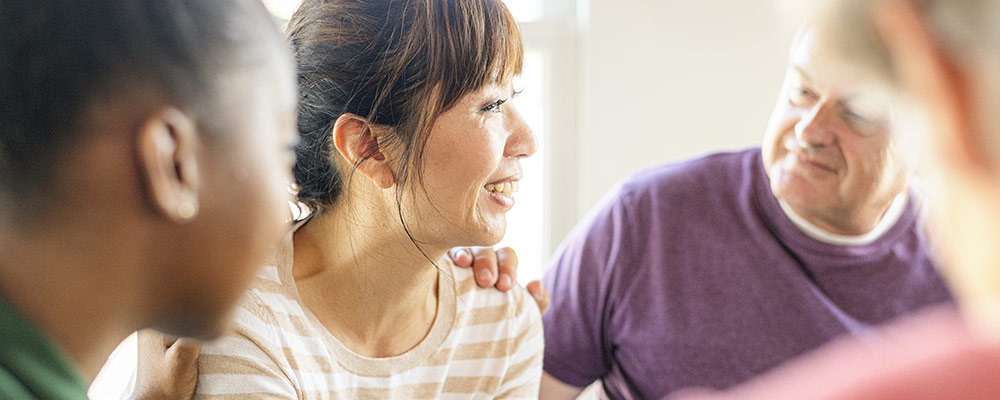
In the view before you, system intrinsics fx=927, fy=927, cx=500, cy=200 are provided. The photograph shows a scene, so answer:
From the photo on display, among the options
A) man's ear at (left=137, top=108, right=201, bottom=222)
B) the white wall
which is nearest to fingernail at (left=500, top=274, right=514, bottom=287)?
man's ear at (left=137, top=108, right=201, bottom=222)

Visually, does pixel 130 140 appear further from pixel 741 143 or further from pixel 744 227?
pixel 741 143

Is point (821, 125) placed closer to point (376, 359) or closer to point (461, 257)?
point (461, 257)

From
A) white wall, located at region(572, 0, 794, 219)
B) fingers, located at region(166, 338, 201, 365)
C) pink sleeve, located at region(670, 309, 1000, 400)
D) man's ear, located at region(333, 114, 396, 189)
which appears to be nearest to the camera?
pink sleeve, located at region(670, 309, 1000, 400)

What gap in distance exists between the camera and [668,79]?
8.29ft

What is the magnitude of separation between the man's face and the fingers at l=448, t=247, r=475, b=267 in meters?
0.55

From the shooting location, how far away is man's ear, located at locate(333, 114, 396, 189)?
120 centimetres

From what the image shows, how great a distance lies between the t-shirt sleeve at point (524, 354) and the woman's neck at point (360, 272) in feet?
0.57

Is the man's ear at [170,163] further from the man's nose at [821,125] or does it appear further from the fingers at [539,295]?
the man's nose at [821,125]

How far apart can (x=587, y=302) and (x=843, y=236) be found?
0.45 metres

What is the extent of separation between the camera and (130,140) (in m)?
0.67

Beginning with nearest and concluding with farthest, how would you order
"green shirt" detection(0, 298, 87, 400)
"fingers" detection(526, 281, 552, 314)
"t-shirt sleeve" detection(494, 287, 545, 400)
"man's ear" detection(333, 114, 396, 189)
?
"green shirt" detection(0, 298, 87, 400) → "man's ear" detection(333, 114, 396, 189) → "t-shirt sleeve" detection(494, 287, 545, 400) → "fingers" detection(526, 281, 552, 314)

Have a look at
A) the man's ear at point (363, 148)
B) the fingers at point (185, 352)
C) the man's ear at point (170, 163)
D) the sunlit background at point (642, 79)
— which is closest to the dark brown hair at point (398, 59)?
the man's ear at point (363, 148)

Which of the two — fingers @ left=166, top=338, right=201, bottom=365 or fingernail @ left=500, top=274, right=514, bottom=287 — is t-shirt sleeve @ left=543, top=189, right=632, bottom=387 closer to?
fingernail @ left=500, top=274, right=514, bottom=287

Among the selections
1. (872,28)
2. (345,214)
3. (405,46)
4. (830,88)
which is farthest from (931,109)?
(830,88)
